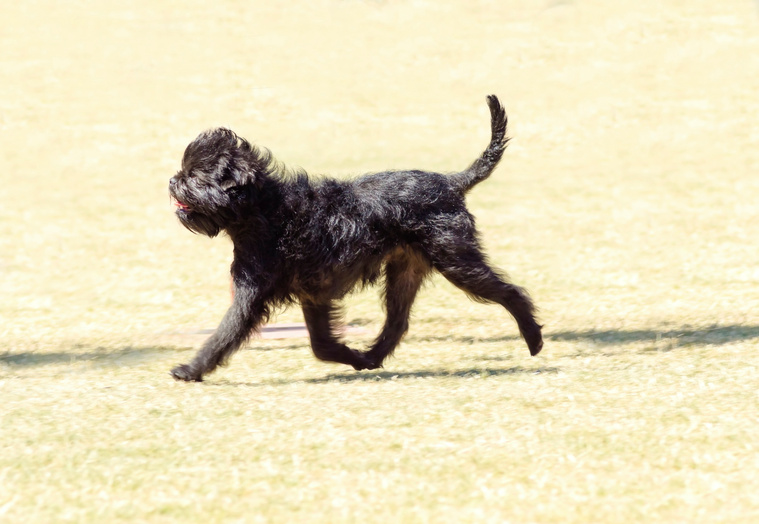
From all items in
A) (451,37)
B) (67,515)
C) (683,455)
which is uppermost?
(451,37)

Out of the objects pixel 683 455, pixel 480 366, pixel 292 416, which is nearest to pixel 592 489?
pixel 683 455

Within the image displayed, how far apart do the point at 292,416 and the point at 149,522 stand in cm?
143

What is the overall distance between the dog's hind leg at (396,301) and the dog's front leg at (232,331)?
1.03 m

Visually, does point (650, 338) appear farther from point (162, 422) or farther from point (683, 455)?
point (162, 422)

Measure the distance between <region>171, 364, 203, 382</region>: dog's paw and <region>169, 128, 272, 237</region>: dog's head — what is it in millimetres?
874

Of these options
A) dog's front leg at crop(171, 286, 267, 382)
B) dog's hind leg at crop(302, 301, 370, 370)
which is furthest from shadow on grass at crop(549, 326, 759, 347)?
dog's front leg at crop(171, 286, 267, 382)

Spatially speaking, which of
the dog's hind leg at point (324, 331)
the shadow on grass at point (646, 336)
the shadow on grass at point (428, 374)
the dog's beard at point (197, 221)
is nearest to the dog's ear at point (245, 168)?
the dog's beard at point (197, 221)

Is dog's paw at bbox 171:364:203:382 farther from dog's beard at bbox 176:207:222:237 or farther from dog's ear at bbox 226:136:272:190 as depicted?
dog's ear at bbox 226:136:272:190

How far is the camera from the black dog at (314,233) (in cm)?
642

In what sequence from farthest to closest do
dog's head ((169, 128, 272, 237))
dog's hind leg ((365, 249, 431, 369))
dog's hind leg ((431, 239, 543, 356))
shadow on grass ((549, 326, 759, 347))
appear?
shadow on grass ((549, 326, 759, 347))
dog's hind leg ((365, 249, 431, 369))
dog's hind leg ((431, 239, 543, 356))
dog's head ((169, 128, 272, 237))

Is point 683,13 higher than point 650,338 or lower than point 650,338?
higher

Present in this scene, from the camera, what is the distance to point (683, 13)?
22.9 metres

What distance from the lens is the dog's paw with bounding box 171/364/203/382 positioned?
6.51 m

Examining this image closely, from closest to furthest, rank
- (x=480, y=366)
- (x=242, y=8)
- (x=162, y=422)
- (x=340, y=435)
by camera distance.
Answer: (x=340, y=435)
(x=162, y=422)
(x=480, y=366)
(x=242, y=8)
